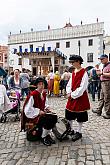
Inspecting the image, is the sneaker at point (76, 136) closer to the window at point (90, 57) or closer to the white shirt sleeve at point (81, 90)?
the white shirt sleeve at point (81, 90)

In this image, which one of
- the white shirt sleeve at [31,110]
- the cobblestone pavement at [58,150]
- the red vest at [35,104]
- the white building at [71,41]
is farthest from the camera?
the white building at [71,41]

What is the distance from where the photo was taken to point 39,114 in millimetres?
4992

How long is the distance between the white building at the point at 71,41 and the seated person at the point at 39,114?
31130mm

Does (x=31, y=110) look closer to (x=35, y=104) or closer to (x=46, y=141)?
(x=35, y=104)

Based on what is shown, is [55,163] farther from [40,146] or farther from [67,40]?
[67,40]

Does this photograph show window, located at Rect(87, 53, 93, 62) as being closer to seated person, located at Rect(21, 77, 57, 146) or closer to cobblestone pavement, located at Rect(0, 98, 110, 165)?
cobblestone pavement, located at Rect(0, 98, 110, 165)

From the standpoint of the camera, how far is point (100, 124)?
6.79 metres

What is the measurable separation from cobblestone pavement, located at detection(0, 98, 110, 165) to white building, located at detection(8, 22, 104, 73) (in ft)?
101

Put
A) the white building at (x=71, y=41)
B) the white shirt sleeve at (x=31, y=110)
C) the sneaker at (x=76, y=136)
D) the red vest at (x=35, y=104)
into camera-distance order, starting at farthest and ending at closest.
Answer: the white building at (x=71, y=41) → the sneaker at (x=76, y=136) → the red vest at (x=35, y=104) → the white shirt sleeve at (x=31, y=110)

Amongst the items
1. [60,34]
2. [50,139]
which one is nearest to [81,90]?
[50,139]

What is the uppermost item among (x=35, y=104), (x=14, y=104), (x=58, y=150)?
(x=35, y=104)

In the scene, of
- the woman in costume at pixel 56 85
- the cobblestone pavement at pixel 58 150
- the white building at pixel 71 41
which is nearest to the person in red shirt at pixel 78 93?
the cobblestone pavement at pixel 58 150

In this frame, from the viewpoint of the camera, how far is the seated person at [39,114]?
4992mm

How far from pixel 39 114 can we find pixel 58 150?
742mm
